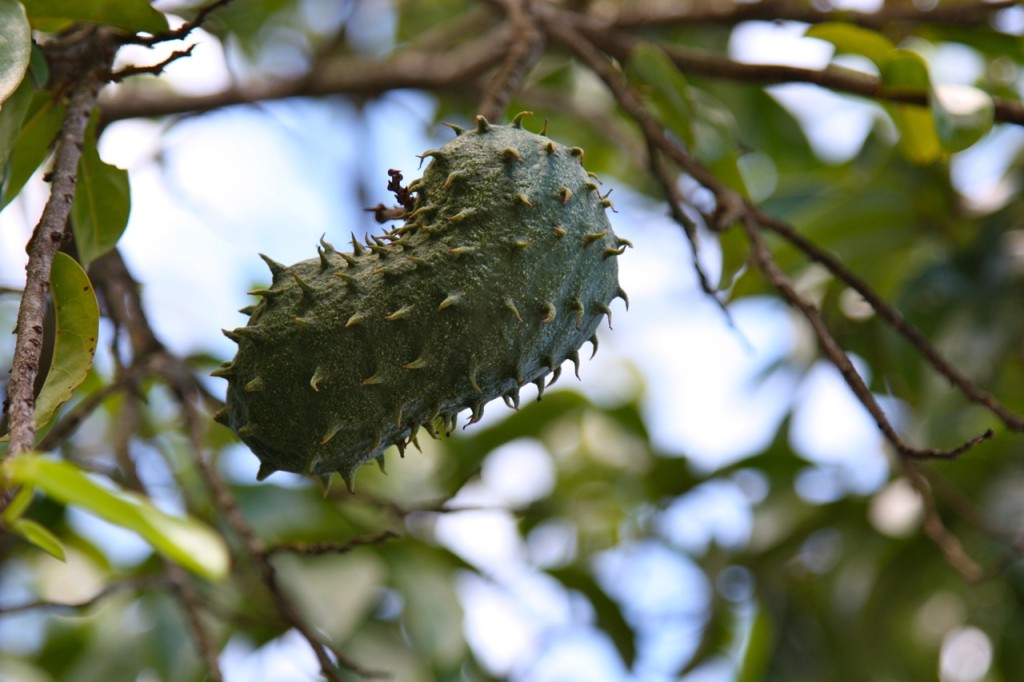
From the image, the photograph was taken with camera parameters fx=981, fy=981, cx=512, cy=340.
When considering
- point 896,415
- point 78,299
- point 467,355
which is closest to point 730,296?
point 896,415

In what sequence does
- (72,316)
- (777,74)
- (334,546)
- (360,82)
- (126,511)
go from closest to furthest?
(126,511) < (72,316) < (334,546) < (777,74) < (360,82)

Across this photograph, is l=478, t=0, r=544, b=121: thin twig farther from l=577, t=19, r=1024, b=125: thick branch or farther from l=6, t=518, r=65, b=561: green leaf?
Answer: l=6, t=518, r=65, b=561: green leaf

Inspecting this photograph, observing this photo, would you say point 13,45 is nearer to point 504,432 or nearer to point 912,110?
point 912,110

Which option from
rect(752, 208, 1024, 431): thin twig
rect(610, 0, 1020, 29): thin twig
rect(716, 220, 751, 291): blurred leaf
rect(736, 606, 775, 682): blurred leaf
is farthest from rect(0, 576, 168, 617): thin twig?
rect(736, 606, 775, 682): blurred leaf

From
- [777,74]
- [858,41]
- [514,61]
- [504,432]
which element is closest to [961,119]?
[858,41]

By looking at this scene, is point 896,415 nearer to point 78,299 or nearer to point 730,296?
point 730,296
